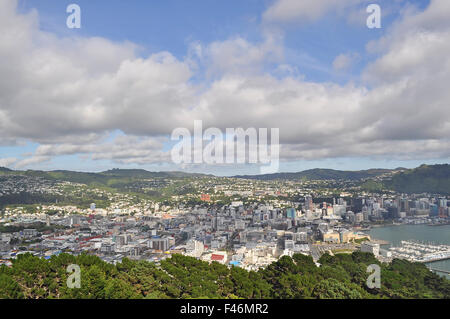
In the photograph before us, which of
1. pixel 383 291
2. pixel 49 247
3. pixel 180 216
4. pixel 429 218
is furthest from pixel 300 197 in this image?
pixel 383 291

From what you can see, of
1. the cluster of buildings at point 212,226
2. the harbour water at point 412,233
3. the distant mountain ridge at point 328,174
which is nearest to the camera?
the cluster of buildings at point 212,226

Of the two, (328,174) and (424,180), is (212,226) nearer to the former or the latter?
(424,180)
